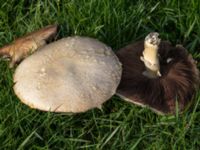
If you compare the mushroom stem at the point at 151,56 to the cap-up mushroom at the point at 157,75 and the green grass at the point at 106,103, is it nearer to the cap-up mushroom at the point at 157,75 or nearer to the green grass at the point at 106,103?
the cap-up mushroom at the point at 157,75

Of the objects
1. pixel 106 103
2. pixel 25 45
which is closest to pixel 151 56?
pixel 106 103

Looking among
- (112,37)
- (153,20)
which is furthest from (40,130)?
(153,20)

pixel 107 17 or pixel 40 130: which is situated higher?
pixel 107 17

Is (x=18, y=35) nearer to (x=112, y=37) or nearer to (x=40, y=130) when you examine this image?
(x=112, y=37)

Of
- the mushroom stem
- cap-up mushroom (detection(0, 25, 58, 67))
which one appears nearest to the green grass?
cap-up mushroom (detection(0, 25, 58, 67))

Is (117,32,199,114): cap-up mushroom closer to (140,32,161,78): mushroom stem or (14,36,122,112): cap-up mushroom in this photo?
(140,32,161,78): mushroom stem

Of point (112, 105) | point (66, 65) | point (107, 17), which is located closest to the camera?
point (66, 65)

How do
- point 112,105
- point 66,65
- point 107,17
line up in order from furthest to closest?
point 107,17 → point 112,105 → point 66,65

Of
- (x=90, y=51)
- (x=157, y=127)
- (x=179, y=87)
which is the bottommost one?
(x=157, y=127)

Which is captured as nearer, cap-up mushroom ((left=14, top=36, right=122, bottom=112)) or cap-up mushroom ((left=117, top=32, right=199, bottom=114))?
cap-up mushroom ((left=14, top=36, right=122, bottom=112))
